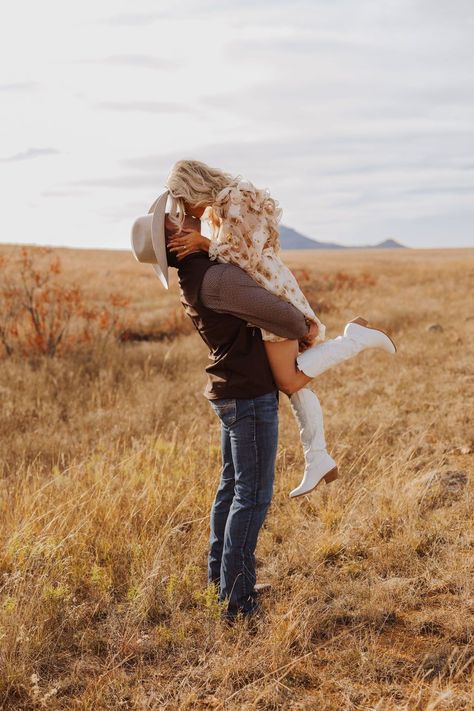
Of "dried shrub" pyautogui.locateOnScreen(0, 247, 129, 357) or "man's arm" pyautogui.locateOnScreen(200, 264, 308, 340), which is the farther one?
"dried shrub" pyautogui.locateOnScreen(0, 247, 129, 357)

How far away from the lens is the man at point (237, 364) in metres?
3.10

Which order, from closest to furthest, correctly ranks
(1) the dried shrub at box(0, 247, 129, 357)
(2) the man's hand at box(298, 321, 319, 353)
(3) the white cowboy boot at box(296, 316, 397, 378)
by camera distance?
(3) the white cowboy boot at box(296, 316, 397, 378), (2) the man's hand at box(298, 321, 319, 353), (1) the dried shrub at box(0, 247, 129, 357)

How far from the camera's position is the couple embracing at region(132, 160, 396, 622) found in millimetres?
3117

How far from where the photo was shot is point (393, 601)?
370 cm

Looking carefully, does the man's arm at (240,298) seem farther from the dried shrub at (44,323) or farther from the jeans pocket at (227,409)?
the dried shrub at (44,323)

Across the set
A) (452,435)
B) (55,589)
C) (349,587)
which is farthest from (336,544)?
(452,435)

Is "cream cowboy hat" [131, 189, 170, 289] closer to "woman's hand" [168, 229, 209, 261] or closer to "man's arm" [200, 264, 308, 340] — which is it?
"woman's hand" [168, 229, 209, 261]

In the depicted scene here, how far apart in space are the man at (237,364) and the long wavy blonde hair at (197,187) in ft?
0.24

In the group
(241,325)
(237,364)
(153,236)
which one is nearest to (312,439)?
(237,364)

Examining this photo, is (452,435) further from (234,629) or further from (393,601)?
(234,629)

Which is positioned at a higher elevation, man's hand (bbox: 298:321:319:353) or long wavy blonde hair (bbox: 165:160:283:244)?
long wavy blonde hair (bbox: 165:160:283:244)

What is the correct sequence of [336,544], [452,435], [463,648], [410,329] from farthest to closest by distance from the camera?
[410,329] < [452,435] < [336,544] < [463,648]

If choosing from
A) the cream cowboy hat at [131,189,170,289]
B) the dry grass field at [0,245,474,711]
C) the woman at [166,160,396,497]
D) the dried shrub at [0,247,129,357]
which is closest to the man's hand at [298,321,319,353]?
the woman at [166,160,396,497]

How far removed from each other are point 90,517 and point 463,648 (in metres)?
2.40
